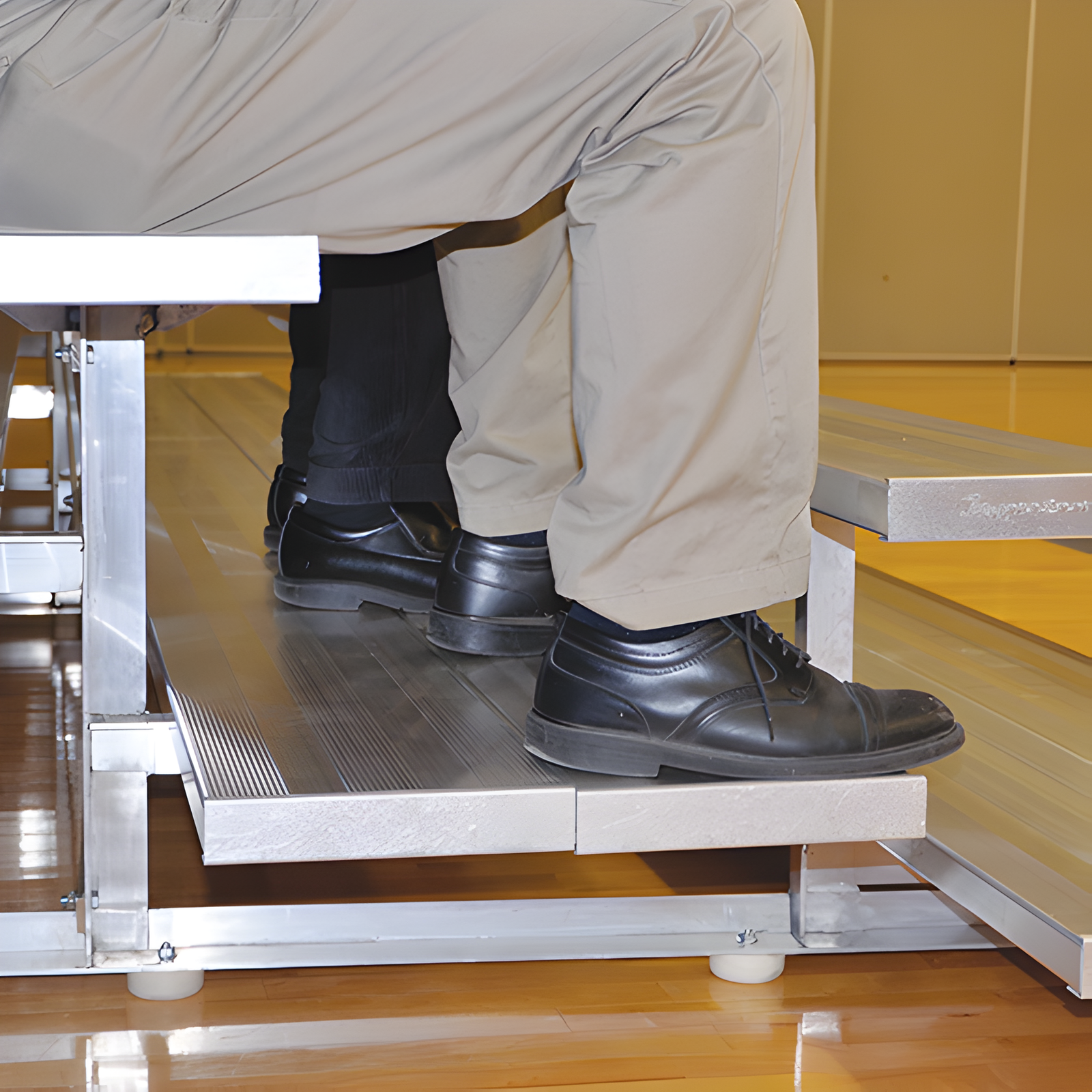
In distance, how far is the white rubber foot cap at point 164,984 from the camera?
985 mm

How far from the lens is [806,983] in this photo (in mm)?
1033

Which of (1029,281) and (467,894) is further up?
(1029,281)

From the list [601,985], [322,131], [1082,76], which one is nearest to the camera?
[322,131]

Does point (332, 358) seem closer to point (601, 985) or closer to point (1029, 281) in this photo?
point (601, 985)

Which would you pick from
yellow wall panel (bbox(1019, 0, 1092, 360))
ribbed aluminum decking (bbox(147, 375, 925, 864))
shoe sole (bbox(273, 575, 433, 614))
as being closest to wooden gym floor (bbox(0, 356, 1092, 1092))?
ribbed aluminum decking (bbox(147, 375, 925, 864))

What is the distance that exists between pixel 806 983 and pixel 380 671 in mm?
416

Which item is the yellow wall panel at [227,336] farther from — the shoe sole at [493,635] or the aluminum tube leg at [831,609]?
the aluminum tube leg at [831,609]

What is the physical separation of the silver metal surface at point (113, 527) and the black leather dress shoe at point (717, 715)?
1.09 ft

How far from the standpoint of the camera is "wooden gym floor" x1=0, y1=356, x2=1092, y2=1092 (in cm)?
89

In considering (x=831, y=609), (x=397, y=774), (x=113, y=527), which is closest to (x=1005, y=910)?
(x=831, y=609)

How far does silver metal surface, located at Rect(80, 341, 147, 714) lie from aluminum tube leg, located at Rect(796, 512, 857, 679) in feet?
1.63

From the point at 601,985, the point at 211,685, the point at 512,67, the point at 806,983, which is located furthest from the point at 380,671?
the point at 512,67

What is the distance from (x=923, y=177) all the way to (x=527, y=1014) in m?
8.66

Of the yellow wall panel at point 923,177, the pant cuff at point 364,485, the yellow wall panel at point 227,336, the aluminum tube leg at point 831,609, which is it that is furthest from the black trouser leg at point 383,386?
the yellow wall panel at point 923,177
